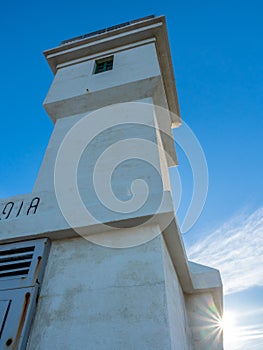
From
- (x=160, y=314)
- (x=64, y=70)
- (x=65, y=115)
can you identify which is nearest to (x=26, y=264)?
(x=160, y=314)

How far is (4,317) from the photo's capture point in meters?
2.88

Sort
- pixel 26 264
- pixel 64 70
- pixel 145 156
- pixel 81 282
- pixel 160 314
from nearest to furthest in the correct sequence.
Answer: pixel 160 314, pixel 81 282, pixel 26 264, pixel 145 156, pixel 64 70

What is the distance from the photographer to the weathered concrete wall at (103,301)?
8.41 feet

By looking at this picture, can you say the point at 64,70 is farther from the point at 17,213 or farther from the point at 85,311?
the point at 85,311

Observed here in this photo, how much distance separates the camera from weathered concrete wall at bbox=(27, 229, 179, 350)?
2.56 metres

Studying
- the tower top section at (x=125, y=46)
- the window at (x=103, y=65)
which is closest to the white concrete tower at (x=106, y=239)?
the window at (x=103, y=65)

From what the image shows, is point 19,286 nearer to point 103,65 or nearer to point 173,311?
point 173,311

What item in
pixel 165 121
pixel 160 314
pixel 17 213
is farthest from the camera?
pixel 165 121

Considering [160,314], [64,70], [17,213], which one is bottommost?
[160,314]

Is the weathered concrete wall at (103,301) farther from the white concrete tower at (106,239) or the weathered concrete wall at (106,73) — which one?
the weathered concrete wall at (106,73)

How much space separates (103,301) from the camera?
2.83 m

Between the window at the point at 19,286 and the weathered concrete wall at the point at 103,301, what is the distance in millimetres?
118

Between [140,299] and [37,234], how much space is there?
1.64 m

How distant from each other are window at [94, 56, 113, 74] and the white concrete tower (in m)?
1.16
